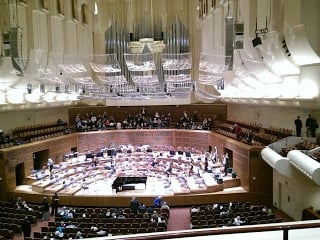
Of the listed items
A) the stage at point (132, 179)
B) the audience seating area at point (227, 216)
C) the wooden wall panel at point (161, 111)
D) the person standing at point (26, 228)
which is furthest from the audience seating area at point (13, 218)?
the wooden wall panel at point (161, 111)

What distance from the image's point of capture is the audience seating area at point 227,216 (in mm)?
10359

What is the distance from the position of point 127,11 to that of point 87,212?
595 inches

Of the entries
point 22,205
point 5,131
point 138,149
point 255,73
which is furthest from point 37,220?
point 255,73

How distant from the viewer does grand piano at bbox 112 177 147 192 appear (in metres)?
15.2

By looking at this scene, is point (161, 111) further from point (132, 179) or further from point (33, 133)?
point (132, 179)

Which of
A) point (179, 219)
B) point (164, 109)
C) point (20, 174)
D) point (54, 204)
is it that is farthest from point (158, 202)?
point (164, 109)

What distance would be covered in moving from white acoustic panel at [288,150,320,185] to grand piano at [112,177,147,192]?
23.7 feet

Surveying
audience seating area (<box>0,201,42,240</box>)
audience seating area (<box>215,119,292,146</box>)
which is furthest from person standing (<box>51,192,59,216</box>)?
audience seating area (<box>215,119,292,146</box>)

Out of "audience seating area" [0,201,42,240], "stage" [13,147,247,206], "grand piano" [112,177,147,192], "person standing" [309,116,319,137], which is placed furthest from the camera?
"grand piano" [112,177,147,192]

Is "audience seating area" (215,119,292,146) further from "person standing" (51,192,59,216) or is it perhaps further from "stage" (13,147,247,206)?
"person standing" (51,192,59,216)

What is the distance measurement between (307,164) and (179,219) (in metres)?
5.47

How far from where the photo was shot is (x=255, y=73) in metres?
14.8

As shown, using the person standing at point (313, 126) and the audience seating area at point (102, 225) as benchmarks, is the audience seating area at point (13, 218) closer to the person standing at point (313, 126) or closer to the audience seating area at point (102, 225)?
the audience seating area at point (102, 225)

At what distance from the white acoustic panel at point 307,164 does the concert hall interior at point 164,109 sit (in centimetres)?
5
